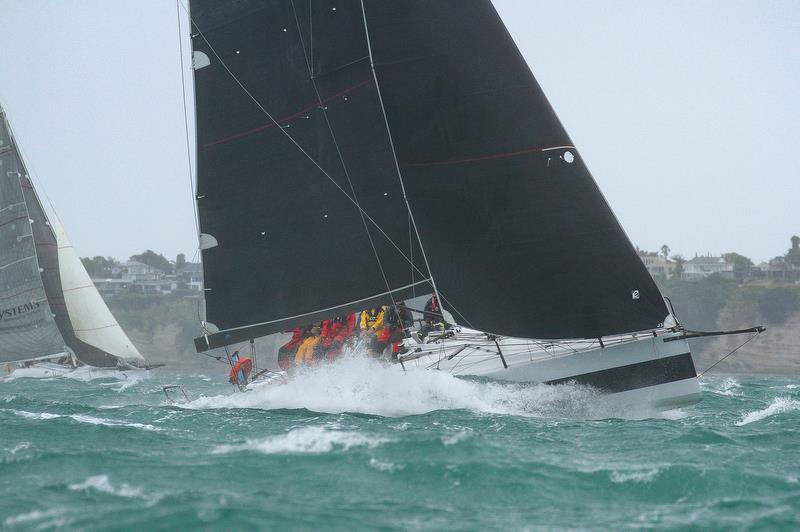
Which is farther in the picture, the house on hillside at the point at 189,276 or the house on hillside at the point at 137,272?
the house on hillside at the point at 137,272

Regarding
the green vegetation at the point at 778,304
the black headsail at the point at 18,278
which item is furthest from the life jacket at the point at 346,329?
the green vegetation at the point at 778,304

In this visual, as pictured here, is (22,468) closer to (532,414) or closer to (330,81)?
(532,414)

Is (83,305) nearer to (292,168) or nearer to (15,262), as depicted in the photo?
(15,262)

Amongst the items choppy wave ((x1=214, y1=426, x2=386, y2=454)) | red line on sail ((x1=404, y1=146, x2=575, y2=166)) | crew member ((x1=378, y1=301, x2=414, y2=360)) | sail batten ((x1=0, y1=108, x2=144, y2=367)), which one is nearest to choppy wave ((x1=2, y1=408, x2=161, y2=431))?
choppy wave ((x1=214, y1=426, x2=386, y2=454))

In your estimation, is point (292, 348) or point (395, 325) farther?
point (292, 348)

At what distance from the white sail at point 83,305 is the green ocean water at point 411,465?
84.3ft

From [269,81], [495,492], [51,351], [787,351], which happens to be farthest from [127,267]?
[495,492]

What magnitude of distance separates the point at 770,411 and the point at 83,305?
101 ft

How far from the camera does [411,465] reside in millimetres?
9914

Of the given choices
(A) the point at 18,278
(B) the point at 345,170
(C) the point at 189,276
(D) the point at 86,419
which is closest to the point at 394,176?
(B) the point at 345,170

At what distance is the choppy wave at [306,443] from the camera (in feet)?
35.4

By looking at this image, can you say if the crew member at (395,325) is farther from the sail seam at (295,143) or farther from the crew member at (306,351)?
the crew member at (306,351)

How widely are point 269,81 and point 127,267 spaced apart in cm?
12930

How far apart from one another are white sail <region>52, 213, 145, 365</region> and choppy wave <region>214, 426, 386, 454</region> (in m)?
31.1
